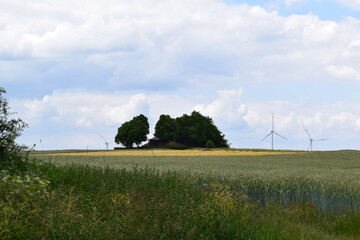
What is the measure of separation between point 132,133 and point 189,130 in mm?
8326

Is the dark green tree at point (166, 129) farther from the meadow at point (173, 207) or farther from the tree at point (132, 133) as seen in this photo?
the meadow at point (173, 207)

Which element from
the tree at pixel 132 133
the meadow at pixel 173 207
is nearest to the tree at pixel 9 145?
the meadow at pixel 173 207

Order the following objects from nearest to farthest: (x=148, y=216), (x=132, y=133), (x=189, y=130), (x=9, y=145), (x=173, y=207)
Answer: (x=148, y=216) → (x=173, y=207) → (x=9, y=145) → (x=132, y=133) → (x=189, y=130)

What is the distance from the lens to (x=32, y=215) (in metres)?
8.32

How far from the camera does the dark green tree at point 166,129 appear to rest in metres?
75.2

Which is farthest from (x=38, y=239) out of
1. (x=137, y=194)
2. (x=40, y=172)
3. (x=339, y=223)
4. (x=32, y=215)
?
(x=339, y=223)

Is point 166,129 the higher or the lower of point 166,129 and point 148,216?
the higher

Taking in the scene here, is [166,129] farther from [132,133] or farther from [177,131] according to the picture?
[132,133]

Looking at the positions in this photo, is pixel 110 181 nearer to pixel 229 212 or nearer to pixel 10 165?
pixel 10 165

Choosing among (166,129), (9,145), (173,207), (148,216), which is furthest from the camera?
(166,129)

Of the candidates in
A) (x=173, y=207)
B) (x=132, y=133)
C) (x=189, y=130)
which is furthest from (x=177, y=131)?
(x=173, y=207)

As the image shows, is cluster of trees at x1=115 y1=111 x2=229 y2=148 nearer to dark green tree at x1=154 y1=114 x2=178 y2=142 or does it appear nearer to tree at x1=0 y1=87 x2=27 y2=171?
dark green tree at x1=154 y1=114 x2=178 y2=142

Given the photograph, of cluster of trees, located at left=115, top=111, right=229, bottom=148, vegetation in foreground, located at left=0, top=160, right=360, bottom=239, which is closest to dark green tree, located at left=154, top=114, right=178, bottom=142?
cluster of trees, located at left=115, top=111, right=229, bottom=148

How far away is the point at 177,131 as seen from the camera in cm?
7494
